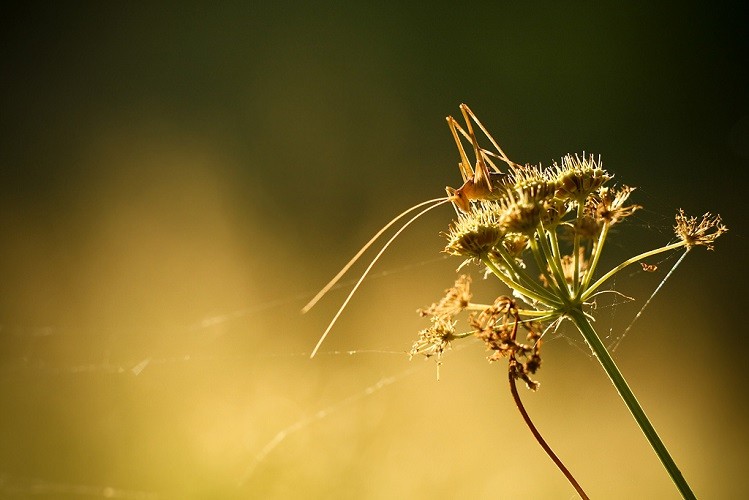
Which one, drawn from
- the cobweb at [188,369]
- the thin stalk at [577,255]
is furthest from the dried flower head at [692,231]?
the cobweb at [188,369]

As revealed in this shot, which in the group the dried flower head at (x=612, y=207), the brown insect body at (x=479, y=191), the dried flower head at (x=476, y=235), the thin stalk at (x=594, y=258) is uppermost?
the brown insect body at (x=479, y=191)

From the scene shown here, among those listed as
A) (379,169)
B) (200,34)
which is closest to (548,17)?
(379,169)

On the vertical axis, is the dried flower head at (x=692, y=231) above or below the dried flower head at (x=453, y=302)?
below

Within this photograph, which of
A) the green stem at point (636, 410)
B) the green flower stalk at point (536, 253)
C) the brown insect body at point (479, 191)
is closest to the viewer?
the green stem at point (636, 410)

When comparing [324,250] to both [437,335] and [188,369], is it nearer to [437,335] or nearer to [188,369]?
[188,369]

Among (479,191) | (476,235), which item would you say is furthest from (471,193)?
(476,235)

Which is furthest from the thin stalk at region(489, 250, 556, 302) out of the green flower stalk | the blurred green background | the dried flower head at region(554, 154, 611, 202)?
the blurred green background

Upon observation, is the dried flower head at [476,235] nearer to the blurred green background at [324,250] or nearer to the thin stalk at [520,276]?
the thin stalk at [520,276]

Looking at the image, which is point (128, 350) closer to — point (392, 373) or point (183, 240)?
point (183, 240)
